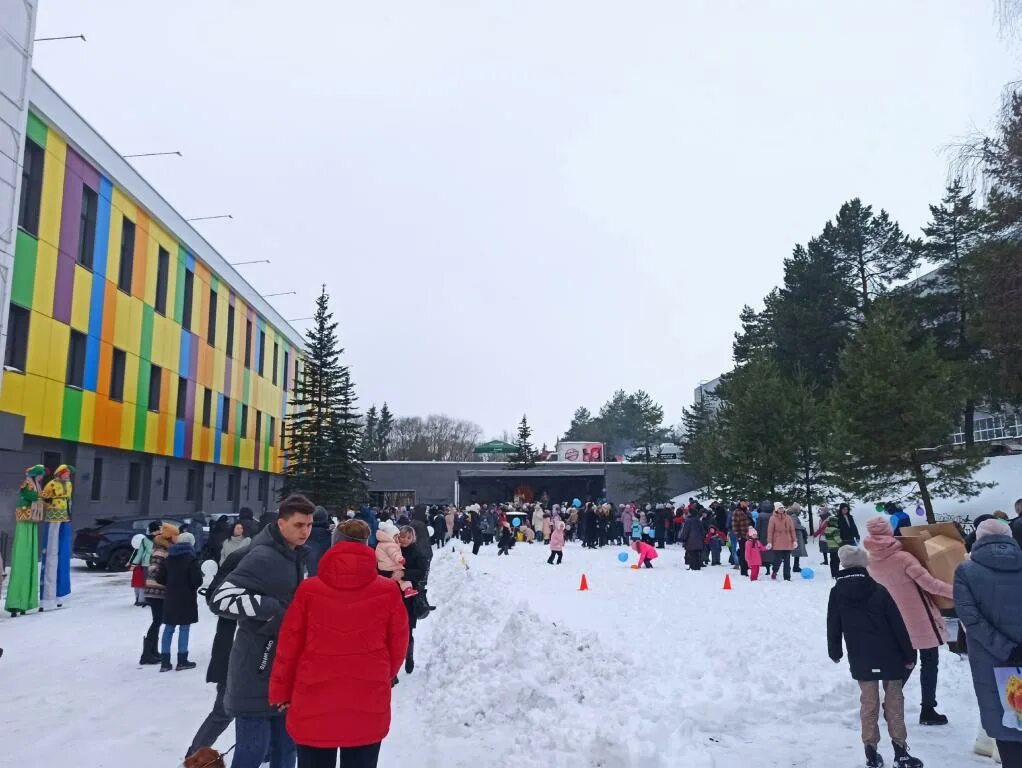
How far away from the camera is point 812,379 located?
3984cm

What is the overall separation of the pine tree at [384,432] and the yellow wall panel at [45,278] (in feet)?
239

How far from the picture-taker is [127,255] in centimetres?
2750

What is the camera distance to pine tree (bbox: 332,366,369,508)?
38969 millimetres

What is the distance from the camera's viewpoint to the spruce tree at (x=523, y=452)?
57.1m

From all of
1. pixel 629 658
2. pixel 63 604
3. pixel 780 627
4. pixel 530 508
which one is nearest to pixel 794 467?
pixel 530 508

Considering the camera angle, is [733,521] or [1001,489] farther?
[1001,489]

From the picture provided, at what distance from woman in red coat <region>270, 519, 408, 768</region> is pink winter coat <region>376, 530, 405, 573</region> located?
443 centimetres

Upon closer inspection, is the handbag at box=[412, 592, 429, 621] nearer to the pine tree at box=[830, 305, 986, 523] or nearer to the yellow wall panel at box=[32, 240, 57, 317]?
the yellow wall panel at box=[32, 240, 57, 317]

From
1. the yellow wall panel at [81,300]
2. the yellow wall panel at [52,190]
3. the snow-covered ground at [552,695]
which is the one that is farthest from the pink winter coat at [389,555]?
the yellow wall panel at [81,300]

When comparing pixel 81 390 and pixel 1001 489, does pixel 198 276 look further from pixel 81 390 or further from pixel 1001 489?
pixel 1001 489

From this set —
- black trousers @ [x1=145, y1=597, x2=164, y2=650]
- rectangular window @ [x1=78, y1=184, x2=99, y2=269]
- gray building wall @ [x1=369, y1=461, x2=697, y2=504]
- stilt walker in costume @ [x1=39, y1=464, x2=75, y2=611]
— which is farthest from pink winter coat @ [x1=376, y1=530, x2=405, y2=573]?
gray building wall @ [x1=369, y1=461, x2=697, y2=504]

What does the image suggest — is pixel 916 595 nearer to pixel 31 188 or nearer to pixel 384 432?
pixel 31 188

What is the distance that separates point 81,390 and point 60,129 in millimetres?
8018

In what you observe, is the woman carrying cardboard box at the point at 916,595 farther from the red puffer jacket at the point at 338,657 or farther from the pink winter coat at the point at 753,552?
the pink winter coat at the point at 753,552
